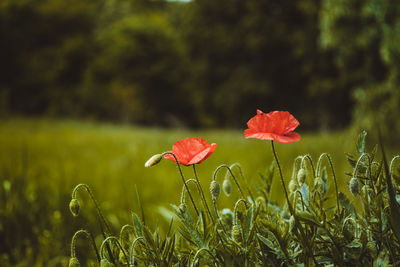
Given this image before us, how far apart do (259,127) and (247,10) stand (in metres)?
20.4

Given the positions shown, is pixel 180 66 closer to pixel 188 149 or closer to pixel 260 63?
pixel 260 63

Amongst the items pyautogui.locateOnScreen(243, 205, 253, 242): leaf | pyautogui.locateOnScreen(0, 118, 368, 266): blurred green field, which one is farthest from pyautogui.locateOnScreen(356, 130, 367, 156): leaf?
pyautogui.locateOnScreen(243, 205, 253, 242): leaf

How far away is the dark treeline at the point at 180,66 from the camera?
1287 centimetres

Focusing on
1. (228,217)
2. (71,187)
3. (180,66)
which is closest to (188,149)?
(228,217)

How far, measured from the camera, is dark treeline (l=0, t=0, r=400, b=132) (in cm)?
1287

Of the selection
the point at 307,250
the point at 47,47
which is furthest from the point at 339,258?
the point at 47,47

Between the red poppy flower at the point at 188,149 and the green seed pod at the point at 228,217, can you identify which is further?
the green seed pod at the point at 228,217

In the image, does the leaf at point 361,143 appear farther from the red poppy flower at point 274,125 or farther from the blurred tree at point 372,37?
the blurred tree at point 372,37

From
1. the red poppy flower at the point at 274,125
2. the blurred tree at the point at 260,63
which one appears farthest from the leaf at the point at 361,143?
the blurred tree at the point at 260,63

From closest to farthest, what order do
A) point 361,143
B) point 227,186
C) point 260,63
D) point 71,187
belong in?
point 361,143 < point 227,186 < point 71,187 < point 260,63

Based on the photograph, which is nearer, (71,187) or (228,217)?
(228,217)

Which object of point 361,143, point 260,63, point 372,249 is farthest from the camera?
point 260,63

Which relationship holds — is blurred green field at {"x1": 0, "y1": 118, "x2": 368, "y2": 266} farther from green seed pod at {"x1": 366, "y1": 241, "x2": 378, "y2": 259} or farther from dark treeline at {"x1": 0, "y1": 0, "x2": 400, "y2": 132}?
dark treeline at {"x1": 0, "y1": 0, "x2": 400, "y2": 132}

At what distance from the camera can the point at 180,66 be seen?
22.4 metres
